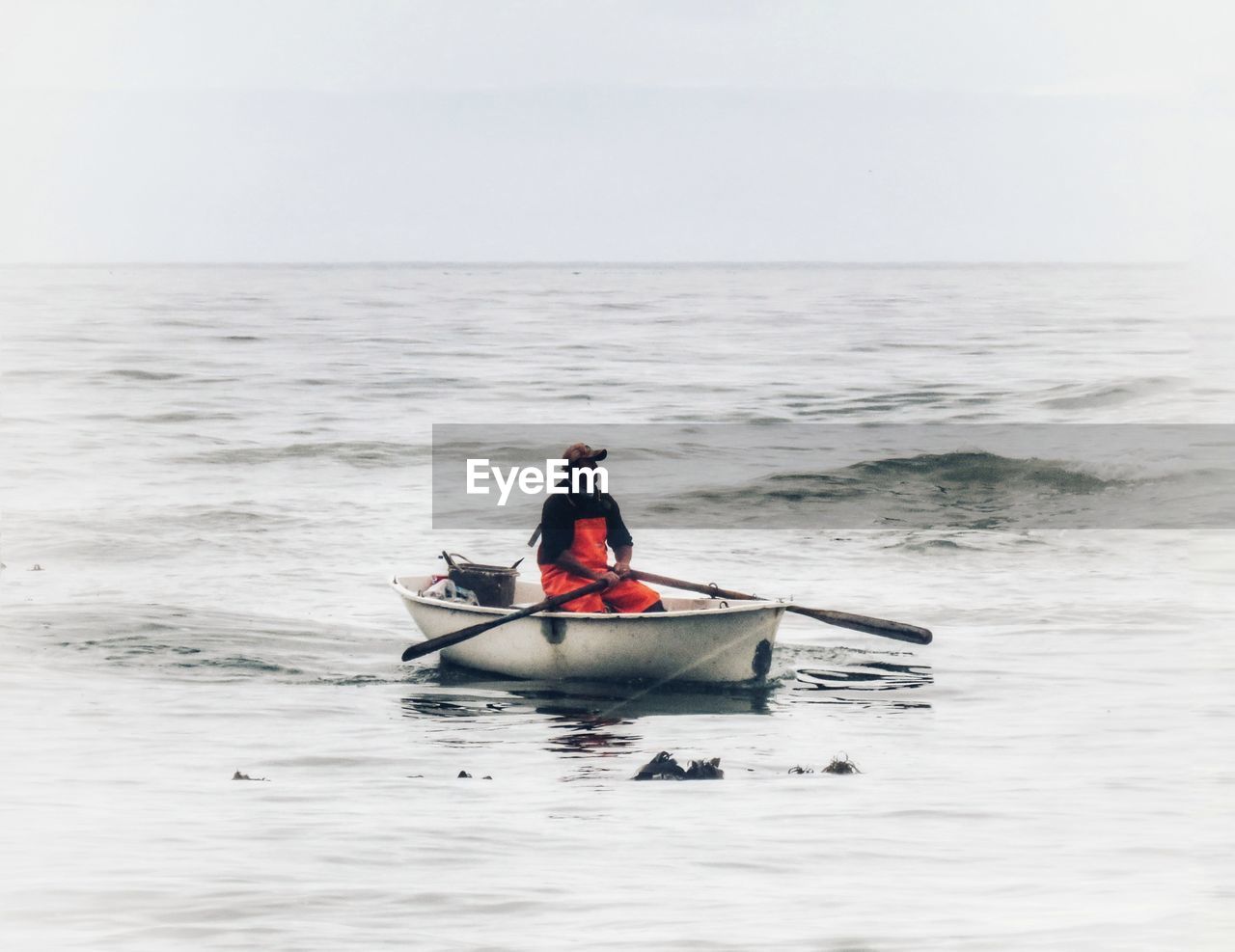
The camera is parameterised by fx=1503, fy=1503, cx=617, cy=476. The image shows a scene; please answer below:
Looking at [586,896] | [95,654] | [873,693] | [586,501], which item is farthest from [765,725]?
[95,654]

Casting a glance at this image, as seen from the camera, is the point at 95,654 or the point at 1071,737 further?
the point at 95,654

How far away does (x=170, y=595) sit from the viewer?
691 inches

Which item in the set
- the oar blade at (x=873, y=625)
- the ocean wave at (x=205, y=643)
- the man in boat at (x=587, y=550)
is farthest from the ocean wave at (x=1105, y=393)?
the man in boat at (x=587, y=550)

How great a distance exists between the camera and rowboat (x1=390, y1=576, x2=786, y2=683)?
12.4 metres

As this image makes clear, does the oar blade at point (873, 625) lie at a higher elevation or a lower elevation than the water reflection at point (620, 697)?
higher

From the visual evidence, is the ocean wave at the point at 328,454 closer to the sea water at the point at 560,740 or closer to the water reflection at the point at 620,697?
the sea water at the point at 560,740

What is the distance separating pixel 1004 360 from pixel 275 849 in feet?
157

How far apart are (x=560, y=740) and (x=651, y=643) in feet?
6.51

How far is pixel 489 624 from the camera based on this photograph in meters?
13.0

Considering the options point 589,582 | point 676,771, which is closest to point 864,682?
point 589,582

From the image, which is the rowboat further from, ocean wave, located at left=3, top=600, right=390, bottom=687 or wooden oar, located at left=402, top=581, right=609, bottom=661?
ocean wave, located at left=3, top=600, right=390, bottom=687

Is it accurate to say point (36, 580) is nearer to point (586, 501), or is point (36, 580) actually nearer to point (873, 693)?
point (586, 501)

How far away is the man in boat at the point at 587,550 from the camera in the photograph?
13.0m

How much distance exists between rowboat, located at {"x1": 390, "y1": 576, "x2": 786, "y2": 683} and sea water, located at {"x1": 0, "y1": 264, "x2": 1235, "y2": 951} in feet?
0.67
